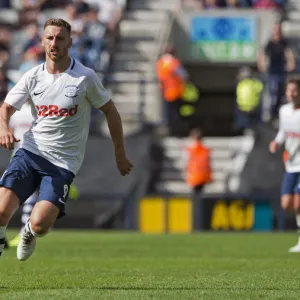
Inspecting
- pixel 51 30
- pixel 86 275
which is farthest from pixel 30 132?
pixel 86 275

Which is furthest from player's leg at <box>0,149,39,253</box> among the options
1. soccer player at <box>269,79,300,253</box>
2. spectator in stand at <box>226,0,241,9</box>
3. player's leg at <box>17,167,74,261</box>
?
spectator in stand at <box>226,0,241,9</box>

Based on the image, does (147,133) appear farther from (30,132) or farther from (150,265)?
(30,132)

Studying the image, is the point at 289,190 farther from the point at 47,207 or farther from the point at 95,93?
the point at 47,207

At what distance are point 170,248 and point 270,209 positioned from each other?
6.85 meters

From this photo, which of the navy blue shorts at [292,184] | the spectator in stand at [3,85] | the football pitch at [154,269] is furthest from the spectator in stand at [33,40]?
the navy blue shorts at [292,184]

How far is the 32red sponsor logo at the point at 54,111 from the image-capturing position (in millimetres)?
9867

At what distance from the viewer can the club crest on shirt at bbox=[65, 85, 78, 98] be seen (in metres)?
9.86

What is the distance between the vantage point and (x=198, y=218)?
76.3 feet

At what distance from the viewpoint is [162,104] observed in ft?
87.0

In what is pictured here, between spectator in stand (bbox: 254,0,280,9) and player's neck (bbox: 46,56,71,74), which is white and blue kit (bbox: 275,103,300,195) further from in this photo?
spectator in stand (bbox: 254,0,280,9)

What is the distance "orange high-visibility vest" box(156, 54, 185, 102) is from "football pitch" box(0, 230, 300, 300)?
21.6 ft

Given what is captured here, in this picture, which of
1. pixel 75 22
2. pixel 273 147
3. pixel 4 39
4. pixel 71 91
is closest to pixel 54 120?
pixel 71 91

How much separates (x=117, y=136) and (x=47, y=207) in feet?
2.99

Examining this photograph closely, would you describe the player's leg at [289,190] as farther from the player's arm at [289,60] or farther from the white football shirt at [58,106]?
the player's arm at [289,60]
